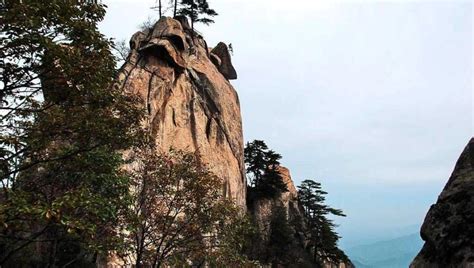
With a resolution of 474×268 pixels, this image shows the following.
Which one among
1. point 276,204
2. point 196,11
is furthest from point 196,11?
point 276,204

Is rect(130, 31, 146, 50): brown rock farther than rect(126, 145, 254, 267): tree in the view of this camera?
Yes

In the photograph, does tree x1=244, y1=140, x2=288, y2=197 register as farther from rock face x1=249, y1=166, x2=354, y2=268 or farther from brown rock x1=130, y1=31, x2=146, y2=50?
brown rock x1=130, y1=31, x2=146, y2=50

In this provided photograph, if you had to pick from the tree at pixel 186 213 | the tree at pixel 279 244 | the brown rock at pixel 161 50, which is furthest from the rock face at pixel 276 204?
the tree at pixel 186 213

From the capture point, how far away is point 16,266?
2027 cm

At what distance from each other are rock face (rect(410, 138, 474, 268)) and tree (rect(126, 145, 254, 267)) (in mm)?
11194

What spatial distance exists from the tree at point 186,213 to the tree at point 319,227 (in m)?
37.0

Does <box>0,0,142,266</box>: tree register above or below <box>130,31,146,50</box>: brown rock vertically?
below

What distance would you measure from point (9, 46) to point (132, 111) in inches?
129

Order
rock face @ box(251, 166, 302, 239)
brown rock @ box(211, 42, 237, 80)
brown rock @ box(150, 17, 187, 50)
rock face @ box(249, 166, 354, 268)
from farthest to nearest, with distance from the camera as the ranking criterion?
rock face @ box(251, 166, 302, 239) → brown rock @ box(211, 42, 237, 80) → rock face @ box(249, 166, 354, 268) → brown rock @ box(150, 17, 187, 50)

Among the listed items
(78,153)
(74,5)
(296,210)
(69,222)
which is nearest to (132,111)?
(78,153)

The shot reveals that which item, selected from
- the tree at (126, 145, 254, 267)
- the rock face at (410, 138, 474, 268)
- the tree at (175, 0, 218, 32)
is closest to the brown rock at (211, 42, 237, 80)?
the tree at (175, 0, 218, 32)

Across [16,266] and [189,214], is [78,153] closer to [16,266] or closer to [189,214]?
[189,214]

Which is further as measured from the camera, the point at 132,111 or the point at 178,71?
the point at 178,71

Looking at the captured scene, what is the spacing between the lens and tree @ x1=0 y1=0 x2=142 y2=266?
734 cm
